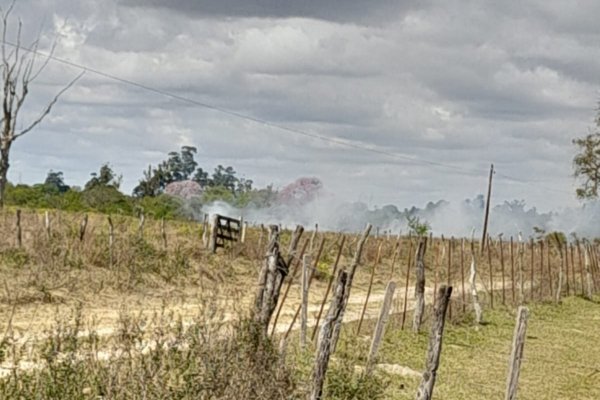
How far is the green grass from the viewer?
499 inches

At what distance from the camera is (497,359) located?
15.3m

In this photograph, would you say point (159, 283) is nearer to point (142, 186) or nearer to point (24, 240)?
point (24, 240)

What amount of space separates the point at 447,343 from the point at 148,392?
384 inches

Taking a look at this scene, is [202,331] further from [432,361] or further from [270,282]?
[432,361]

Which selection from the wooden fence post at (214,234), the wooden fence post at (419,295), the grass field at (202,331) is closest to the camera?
the grass field at (202,331)

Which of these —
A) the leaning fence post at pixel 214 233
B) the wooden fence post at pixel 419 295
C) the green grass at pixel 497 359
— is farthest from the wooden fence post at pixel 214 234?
the wooden fence post at pixel 419 295

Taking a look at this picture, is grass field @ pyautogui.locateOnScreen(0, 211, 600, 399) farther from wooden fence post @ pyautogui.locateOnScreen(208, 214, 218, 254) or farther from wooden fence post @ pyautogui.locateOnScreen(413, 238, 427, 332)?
wooden fence post @ pyautogui.locateOnScreen(208, 214, 218, 254)

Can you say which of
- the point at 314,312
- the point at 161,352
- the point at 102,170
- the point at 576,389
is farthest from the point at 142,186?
the point at 161,352

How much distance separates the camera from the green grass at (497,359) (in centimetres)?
1267

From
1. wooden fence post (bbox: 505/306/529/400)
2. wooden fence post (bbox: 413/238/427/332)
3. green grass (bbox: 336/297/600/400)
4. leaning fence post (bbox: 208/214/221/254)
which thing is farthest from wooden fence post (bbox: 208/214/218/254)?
wooden fence post (bbox: 505/306/529/400)

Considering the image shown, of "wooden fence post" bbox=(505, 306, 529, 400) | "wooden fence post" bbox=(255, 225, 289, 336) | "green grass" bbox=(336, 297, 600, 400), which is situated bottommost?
"green grass" bbox=(336, 297, 600, 400)

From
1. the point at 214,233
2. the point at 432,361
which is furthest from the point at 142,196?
the point at 432,361

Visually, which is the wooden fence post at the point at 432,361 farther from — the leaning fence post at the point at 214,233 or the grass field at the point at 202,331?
the leaning fence post at the point at 214,233

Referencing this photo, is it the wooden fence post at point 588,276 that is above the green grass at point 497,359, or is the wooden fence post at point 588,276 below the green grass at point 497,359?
above
